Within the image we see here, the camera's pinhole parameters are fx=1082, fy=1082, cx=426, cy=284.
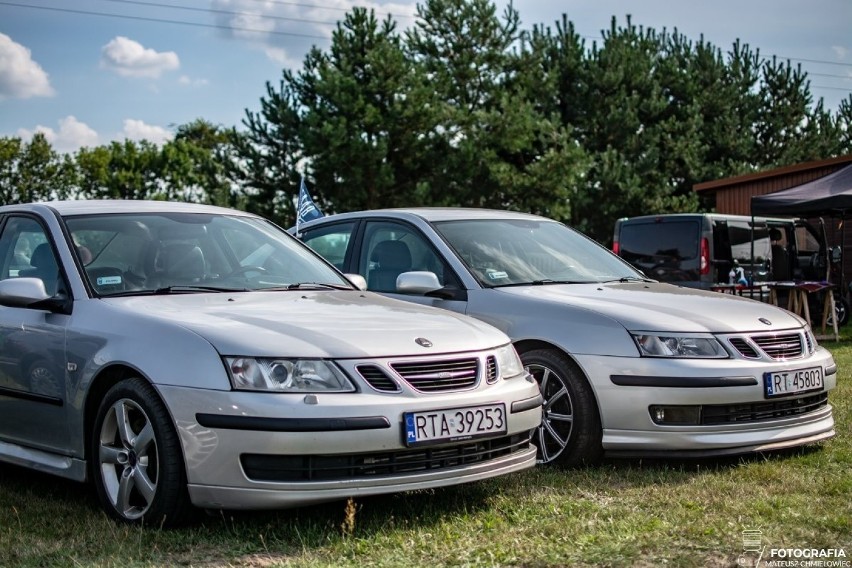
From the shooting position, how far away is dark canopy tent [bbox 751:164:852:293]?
14852 millimetres

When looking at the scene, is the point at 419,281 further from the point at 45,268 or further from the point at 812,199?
the point at 812,199

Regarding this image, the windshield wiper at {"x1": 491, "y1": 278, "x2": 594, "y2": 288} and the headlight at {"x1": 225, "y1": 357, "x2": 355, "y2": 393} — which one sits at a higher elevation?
the windshield wiper at {"x1": 491, "y1": 278, "x2": 594, "y2": 288}

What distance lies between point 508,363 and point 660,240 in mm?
12103

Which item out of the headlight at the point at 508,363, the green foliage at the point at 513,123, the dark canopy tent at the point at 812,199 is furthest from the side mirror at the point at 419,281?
the green foliage at the point at 513,123

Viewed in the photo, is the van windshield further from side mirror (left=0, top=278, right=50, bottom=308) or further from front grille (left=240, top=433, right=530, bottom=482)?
side mirror (left=0, top=278, right=50, bottom=308)

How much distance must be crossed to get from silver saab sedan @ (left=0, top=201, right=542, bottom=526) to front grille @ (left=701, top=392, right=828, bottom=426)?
1.23 meters

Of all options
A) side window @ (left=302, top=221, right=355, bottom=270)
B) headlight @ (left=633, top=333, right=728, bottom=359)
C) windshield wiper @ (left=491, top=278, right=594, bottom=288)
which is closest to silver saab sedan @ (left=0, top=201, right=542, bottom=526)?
headlight @ (left=633, top=333, right=728, bottom=359)

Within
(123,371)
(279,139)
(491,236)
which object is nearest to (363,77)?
(279,139)

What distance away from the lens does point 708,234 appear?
1606cm

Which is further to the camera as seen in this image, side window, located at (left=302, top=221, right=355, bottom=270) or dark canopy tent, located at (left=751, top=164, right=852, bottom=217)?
dark canopy tent, located at (left=751, top=164, right=852, bottom=217)

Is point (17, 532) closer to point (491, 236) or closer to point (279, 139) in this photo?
point (491, 236)

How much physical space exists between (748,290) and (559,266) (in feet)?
30.1

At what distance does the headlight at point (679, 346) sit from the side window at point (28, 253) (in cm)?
297

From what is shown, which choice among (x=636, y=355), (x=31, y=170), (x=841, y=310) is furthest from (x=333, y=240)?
(x=31, y=170)
